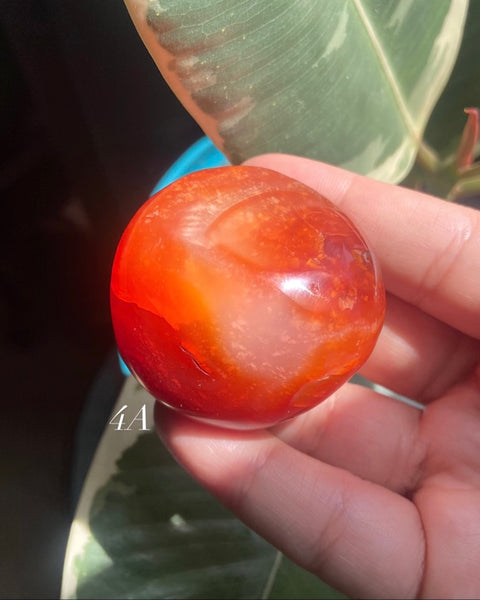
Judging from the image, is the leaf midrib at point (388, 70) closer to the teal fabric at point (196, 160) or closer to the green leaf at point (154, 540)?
the teal fabric at point (196, 160)

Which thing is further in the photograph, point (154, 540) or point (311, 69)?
point (154, 540)

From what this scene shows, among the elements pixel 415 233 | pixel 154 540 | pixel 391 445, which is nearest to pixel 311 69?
pixel 415 233

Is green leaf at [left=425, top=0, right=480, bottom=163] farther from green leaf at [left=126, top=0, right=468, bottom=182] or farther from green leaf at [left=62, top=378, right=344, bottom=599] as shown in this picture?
green leaf at [left=62, top=378, right=344, bottom=599]

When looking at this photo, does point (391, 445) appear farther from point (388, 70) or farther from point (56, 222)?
point (56, 222)

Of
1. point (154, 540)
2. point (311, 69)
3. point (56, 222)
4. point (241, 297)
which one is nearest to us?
point (241, 297)

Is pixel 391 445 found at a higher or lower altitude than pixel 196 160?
lower

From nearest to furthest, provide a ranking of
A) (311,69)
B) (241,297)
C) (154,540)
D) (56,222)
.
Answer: (241,297) → (311,69) → (154,540) → (56,222)

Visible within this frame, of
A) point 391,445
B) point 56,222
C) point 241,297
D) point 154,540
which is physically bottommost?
point 154,540

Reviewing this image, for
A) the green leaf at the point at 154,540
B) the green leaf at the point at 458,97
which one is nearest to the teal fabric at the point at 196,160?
the green leaf at the point at 154,540
